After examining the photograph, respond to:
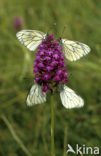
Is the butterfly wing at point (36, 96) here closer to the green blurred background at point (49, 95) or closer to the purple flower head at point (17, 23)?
the green blurred background at point (49, 95)

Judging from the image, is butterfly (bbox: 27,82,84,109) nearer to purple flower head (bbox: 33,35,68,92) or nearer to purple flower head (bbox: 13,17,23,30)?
purple flower head (bbox: 33,35,68,92)

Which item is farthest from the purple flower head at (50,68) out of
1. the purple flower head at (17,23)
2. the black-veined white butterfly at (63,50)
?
the purple flower head at (17,23)

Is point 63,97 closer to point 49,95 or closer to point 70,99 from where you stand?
point 70,99

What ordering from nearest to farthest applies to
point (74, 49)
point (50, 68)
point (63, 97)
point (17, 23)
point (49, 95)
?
point (50, 68) → point (63, 97) → point (74, 49) → point (49, 95) → point (17, 23)

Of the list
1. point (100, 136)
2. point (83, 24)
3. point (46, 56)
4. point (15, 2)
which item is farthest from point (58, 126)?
point (15, 2)

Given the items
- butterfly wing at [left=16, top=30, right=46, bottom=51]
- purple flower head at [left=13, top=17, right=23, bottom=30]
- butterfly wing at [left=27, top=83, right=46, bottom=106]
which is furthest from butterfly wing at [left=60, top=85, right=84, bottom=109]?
purple flower head at [left=13, top=17, right=23, bottom=30]

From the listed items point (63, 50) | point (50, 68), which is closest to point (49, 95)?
point (63, 50)
